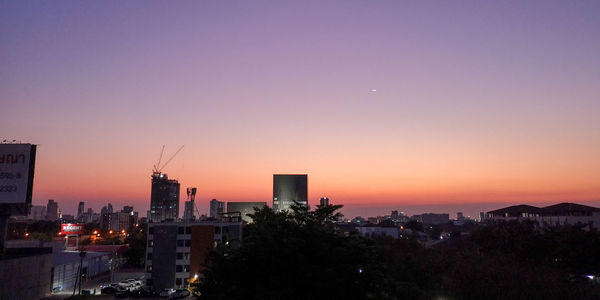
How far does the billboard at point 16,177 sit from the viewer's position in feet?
127

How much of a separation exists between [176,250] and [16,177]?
29.6m

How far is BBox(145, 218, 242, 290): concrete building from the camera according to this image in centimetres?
6272

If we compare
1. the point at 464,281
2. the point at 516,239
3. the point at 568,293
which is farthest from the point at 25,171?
the point at 516,239

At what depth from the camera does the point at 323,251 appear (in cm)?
1470

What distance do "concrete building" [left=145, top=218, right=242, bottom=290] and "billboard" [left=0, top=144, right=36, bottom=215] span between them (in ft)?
86.7

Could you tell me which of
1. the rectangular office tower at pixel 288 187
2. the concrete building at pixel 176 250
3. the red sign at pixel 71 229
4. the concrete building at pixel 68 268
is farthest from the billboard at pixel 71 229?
the rectangular office tower at pixel 288 187

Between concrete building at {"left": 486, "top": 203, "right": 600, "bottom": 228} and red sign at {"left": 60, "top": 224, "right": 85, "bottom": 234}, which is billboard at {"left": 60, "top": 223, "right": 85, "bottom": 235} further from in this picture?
concrete building at {"left": 486, "top": 203, "right": 600, "bottom": 228}

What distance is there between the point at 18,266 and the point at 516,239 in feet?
168

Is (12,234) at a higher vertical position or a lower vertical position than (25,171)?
lower

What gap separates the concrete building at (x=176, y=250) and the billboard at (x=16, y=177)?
26416 millimetres

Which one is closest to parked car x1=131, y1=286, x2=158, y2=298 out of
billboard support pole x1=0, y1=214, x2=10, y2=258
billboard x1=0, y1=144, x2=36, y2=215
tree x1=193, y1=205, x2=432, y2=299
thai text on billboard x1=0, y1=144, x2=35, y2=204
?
billboard support pole x1=0, y1=214, x2=10, y2=258

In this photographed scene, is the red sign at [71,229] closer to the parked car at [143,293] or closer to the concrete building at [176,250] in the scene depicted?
the concrete building at [176,250]

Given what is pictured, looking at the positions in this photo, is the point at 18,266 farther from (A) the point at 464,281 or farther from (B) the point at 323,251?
(A) the point at 464,281

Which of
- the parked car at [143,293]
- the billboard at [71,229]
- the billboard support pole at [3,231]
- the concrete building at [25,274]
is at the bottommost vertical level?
the parked car at [143,293]
